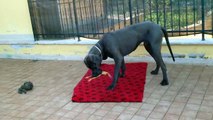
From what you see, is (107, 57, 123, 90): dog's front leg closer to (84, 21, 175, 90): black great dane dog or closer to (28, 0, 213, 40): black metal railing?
(84, 21, 175, 90): black great dane dog

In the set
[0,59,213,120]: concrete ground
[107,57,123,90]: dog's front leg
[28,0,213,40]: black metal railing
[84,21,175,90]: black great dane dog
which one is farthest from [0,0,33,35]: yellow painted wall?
[107,57,123,90]: dog's front leg

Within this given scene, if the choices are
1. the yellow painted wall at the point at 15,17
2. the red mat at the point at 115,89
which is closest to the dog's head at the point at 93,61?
the red mat at the point at 115,89

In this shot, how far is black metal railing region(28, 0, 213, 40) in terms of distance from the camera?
5.45 meters

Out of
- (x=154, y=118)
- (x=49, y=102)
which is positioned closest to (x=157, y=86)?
(x=154, y=118)

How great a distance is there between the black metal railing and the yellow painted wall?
0.74ft

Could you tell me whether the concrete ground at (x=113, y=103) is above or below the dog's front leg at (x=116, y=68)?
below

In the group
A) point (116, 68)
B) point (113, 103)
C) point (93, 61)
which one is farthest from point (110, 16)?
point (113, 103)

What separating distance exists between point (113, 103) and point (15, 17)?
4190mm

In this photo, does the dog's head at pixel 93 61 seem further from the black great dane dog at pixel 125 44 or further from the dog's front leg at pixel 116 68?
→ the dog's front leg at pixel 116 68

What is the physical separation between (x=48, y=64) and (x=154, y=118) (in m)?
3.67

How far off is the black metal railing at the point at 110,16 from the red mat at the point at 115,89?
1070mm

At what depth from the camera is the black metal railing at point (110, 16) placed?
214 inches

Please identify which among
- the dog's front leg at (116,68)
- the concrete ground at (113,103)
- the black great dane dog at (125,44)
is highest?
the black great dane dog at (125,44)

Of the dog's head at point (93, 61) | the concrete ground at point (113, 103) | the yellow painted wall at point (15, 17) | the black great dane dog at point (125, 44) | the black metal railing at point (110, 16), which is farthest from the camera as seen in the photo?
the yellow painted wall at point (15, 17)
